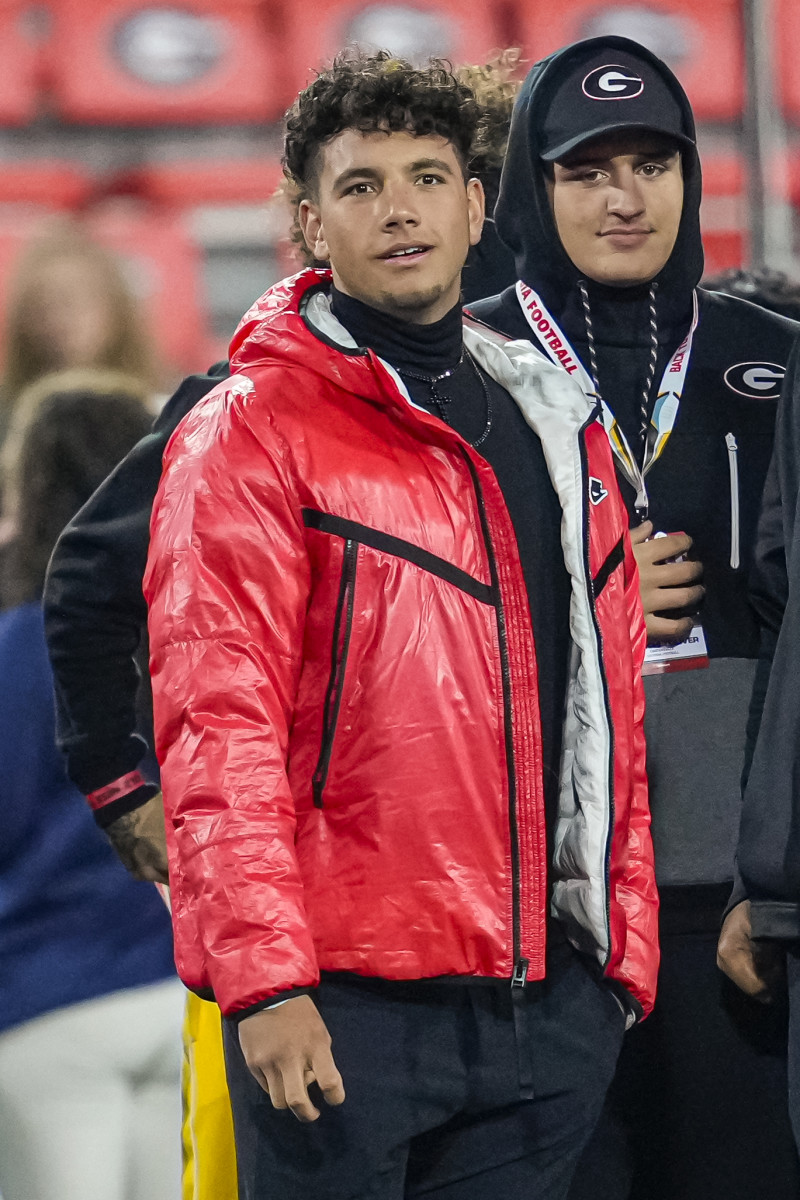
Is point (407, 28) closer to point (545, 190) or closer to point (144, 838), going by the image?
point (545, 190)

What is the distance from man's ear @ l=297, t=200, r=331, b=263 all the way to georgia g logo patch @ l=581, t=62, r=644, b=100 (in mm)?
527

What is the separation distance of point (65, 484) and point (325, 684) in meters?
1.20

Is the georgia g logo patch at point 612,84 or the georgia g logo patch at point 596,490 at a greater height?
the georgia g logo patch at point 612,84

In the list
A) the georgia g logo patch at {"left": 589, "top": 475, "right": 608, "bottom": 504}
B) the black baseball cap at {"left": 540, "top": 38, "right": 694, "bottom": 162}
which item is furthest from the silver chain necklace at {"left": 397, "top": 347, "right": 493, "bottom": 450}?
the black baseball cap at {"left": 540, "top": 38, "right": 694, "bottom": 162}

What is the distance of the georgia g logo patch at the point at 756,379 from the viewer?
227 centimetres

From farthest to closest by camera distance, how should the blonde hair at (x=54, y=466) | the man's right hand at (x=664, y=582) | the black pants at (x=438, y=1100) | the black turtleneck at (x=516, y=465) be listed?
the blonde hair at (x=54, y=466)
the man's right hand at (x=664, y=582)
the black turtleneck at (x=516, y=465)
the black pants at (x=438, y=1100)

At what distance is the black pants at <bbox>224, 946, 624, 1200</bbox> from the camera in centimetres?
167

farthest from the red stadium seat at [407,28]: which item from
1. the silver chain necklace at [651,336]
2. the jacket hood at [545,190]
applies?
the silver chain necklace at [651,336]

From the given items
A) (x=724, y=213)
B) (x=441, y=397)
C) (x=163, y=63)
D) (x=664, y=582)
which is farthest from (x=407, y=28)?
(x=441, y=397)

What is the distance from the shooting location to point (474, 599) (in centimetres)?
174

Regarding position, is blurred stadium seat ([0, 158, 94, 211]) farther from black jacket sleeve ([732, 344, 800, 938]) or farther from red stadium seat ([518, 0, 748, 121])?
black jacket sleeve ([732, 344, 800, 938])

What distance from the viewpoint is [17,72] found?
20.7 ft

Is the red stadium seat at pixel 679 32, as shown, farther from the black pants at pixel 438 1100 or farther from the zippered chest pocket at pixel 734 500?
the black pants at pixel 438 1100

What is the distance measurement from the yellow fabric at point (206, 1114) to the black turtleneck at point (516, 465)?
0.71 m
